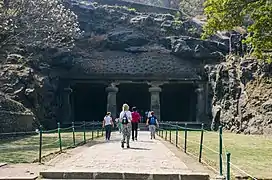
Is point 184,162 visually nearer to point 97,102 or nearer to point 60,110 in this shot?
point 60,110

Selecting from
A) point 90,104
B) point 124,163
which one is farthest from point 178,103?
point 124,163

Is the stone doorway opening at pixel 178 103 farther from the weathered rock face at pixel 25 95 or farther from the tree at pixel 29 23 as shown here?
the tree at pixel 29 23

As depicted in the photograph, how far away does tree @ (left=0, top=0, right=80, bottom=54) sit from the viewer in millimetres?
19875

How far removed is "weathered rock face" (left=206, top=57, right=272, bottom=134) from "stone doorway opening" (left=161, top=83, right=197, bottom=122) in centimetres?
521

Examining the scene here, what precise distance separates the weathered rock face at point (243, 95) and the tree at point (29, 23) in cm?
1371

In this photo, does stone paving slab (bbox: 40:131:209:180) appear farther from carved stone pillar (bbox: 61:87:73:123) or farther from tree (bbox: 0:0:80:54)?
carved stone pillar (bbox: 61:87:73:123)

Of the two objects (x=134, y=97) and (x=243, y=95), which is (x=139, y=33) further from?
(x=243, y=95)

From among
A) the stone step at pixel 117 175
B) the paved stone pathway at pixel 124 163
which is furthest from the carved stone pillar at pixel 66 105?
the stone step at pixel 117 175

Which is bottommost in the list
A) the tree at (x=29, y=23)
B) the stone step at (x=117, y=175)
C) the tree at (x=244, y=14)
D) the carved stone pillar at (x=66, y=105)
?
the stone step at (x=117, y=175)

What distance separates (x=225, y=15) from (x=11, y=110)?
12751mm

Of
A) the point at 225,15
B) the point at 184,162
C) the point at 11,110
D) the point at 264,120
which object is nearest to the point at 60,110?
the point at 11,110

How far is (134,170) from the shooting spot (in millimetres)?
8625

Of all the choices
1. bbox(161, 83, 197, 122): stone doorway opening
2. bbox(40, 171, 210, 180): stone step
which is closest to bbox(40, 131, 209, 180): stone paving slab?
bbox(40, 171, 210, 180): stone step

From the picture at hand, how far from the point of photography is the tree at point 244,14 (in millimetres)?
13195
